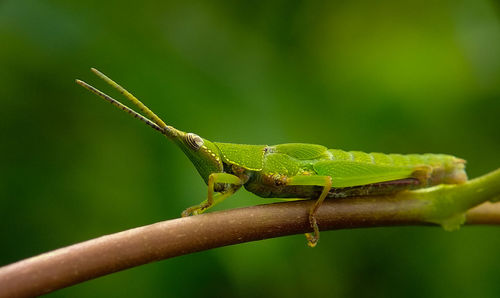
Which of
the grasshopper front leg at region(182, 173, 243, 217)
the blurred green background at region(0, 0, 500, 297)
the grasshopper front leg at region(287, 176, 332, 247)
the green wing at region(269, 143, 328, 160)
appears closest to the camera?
the grasshopper front leg at region(287, 176, 332, 247)

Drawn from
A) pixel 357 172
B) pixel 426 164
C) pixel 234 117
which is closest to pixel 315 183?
pixel 357 172

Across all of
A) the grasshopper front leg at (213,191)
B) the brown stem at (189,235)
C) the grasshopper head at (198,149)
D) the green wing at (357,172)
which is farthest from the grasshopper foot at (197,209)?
the green wing at (357,172)

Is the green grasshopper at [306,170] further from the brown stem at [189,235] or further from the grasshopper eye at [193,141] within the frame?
the brown stem at [189,235]

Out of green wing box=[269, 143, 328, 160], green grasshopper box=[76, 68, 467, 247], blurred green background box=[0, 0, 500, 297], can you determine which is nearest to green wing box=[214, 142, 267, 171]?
green grasshopper box=[76, 68, 467, 247]

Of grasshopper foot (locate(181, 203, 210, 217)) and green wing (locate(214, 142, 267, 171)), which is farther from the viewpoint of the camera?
green wing (locate(214, 142, 267, 171))

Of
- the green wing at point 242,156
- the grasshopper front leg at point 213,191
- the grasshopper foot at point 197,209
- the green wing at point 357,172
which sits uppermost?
the green wing at point 242,156

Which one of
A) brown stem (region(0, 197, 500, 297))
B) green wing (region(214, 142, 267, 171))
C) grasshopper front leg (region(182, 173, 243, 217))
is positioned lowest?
brown stem (region(0, 197, 500, 297))

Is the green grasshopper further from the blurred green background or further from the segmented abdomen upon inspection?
the blurred green background

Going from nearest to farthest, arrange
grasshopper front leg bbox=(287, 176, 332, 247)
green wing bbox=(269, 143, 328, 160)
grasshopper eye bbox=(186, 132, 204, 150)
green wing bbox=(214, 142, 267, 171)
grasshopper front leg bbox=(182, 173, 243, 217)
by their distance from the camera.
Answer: grasshopper front leg bbox=(287, 176, 332, 247), grasshopper front leg bbox=(182, 173, 243, 217), grasshopper eye bbox=(186, 132, 204, 150), green wing bbox=(214, 142, 267, 171), green wing bbox=(269, 143, 328, 160)
